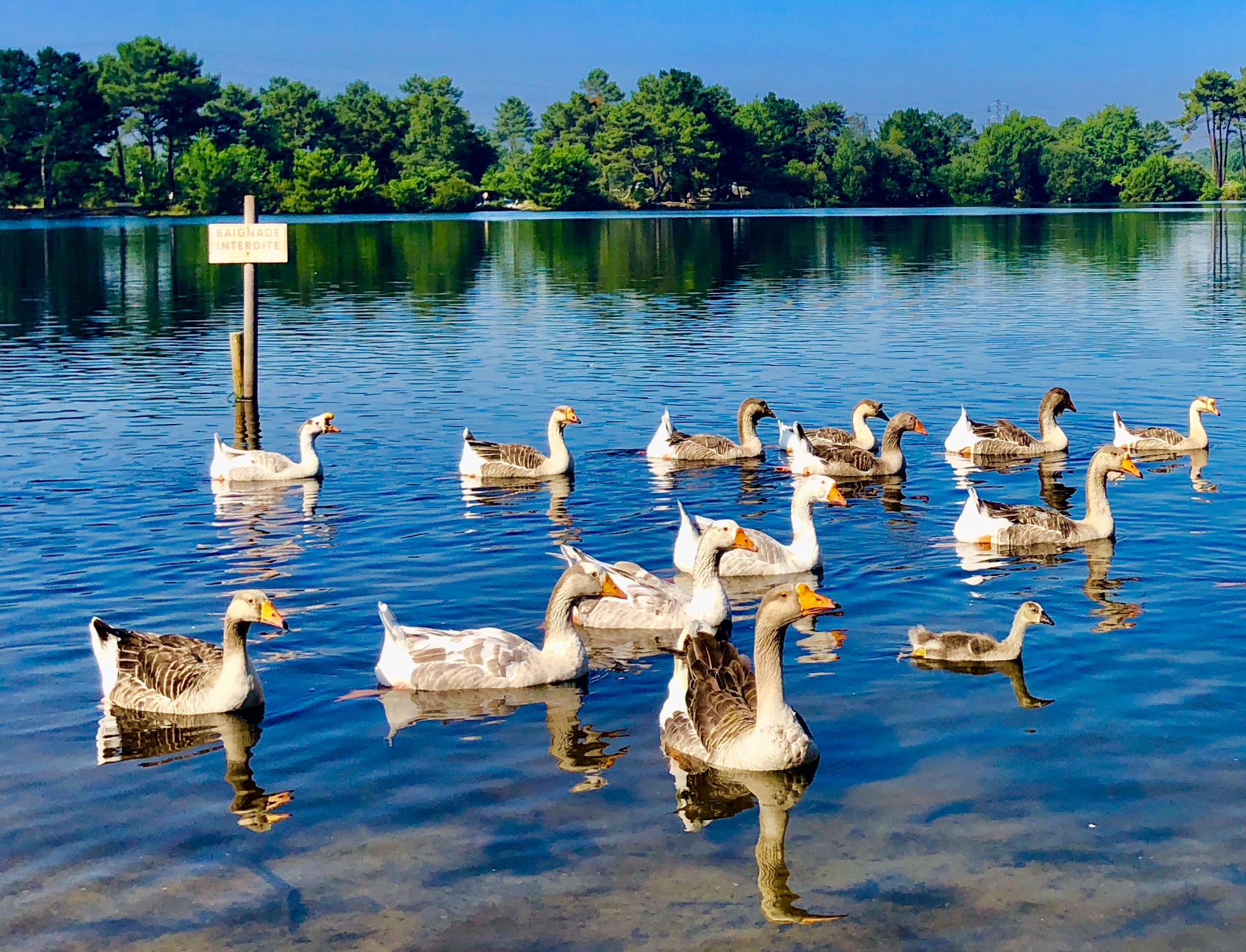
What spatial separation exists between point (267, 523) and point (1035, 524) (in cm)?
994

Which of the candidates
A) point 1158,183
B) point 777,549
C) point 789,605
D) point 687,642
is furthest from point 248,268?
point 1158,183

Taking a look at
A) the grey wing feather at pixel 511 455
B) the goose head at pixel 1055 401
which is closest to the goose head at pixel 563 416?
the grey wing feather at pixel 511 455

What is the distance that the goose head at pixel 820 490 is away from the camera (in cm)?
1717

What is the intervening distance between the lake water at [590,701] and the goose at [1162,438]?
0.73 meters

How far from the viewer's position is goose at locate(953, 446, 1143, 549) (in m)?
17.9

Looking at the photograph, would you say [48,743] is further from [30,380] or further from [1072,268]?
[1072,268]

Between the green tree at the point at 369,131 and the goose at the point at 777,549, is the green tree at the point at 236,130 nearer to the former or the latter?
the green tree at the point at 369,131

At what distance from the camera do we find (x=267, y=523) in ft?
64.8

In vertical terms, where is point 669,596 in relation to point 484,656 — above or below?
above

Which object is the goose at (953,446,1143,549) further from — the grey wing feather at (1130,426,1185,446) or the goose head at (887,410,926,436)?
the grey wing feather at (1130,426,1185,446)

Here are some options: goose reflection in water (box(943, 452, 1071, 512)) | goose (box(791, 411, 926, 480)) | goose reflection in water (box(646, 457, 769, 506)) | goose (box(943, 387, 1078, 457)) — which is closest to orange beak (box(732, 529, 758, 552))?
goose reflection in water (box(646, 457, 769, 506))

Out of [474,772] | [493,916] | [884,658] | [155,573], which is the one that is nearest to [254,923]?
[493,916]

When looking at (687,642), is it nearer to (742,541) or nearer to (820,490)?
(742,541)

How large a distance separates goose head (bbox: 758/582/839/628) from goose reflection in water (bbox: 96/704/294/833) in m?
3.81
